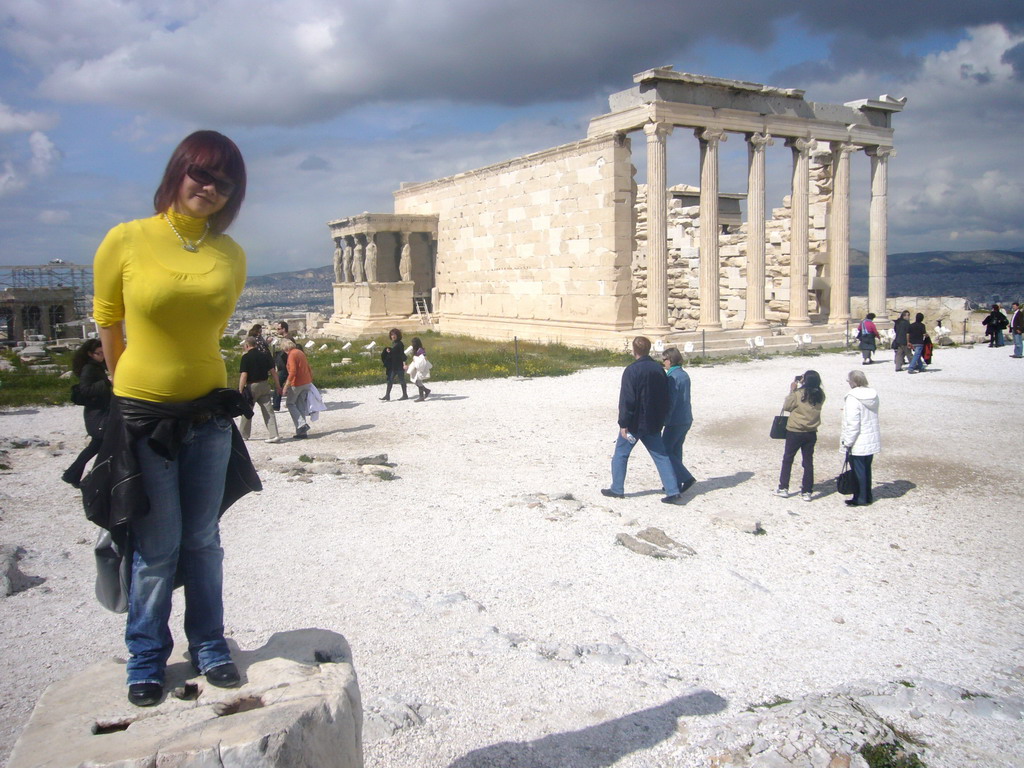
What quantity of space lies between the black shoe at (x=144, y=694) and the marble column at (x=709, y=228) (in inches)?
769

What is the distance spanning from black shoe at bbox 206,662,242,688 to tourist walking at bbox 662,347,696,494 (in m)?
5.88

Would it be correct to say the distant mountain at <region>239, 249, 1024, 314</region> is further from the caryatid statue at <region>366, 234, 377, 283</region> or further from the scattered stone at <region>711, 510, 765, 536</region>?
the scattered stone at <region>711, 510, 765, 536</region>

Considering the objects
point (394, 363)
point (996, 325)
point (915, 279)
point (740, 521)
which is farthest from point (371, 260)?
point (915, 279)

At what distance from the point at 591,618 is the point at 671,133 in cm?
1724

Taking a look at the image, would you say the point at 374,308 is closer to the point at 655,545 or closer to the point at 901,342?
the point at 901,342

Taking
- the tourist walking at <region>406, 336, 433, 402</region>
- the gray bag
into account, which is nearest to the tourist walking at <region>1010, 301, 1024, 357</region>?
the tourist walking at <region>406, 336, 433, 402</region>

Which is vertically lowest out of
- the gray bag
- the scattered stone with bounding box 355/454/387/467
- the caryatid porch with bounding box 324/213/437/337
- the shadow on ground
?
the shadow on ground

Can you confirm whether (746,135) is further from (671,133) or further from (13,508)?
Answer: (13,508)

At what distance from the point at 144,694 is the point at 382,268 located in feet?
91.7

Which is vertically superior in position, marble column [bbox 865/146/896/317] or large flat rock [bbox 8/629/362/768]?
marble column [bbox 865/146/896/317]

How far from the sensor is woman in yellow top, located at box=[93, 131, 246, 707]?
2688mm

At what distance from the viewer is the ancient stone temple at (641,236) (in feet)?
68.6

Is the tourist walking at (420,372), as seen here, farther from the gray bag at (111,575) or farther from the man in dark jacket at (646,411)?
the gray bag at (111,575)

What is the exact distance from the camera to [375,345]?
2533 centimetres
